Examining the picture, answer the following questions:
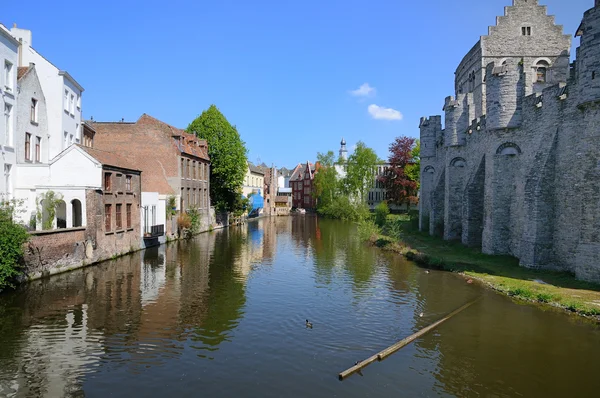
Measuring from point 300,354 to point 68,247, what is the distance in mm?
14635

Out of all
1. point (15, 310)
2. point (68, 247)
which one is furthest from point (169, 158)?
point (15, 310)

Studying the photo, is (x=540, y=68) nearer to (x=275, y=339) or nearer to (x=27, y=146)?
(x=275, y=339)

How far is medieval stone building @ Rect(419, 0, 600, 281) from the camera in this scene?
17.1m

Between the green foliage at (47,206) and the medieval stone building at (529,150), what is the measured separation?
23020 mm

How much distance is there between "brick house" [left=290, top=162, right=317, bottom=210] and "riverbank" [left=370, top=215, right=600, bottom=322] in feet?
237

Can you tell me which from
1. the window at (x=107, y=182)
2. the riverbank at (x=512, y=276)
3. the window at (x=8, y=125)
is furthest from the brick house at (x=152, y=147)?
the riverbank at (x=512, y=276)

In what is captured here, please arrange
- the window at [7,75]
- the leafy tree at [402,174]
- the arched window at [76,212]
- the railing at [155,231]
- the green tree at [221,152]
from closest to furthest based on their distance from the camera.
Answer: the window at [7,75] → the arched window at [76,212] → the railing at [155,231] → the green tree at [221,152] → the leafy tree at [402,174]

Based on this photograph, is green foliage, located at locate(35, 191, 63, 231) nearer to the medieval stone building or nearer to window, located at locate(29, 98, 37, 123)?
window, located at locate(29, 98, 37, 123)

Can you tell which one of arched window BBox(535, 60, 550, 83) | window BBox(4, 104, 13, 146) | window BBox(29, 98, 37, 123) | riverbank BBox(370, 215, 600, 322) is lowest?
riverbank BBox(370, 215, 600, 322)

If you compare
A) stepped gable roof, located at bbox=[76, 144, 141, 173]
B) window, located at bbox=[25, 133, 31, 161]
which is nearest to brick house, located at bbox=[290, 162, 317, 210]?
stepped gable roof, located at bbox=[76, 144, 141, 173]

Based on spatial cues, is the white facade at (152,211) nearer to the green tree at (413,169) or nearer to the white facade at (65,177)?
the white facade at (65,177)

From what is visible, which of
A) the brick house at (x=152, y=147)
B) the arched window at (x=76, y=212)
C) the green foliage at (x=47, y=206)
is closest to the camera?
the green foliage at (x=47, y=206)

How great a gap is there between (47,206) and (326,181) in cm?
6120

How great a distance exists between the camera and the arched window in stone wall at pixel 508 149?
75.7 feet
